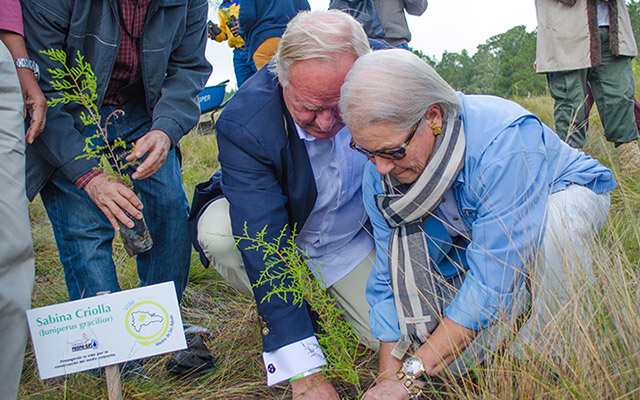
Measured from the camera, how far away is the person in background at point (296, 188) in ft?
6.48

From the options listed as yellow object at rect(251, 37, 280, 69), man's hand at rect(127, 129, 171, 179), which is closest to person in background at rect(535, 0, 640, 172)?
yellow object at rect(251, 37, 280, 69)

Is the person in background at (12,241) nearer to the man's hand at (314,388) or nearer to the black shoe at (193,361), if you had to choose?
the black shoe at (193,361)

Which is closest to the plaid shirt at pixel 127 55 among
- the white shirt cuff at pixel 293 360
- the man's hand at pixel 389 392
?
the white shirt cuff at pixel 293 360

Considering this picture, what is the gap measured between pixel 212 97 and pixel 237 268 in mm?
7951

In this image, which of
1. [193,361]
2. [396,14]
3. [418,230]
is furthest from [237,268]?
[396,14]

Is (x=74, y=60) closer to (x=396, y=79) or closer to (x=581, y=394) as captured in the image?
(x=396, y=79)

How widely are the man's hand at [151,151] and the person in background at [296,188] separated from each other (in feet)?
0.85

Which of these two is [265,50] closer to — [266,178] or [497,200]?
[266,178]

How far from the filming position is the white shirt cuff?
6.39 feet

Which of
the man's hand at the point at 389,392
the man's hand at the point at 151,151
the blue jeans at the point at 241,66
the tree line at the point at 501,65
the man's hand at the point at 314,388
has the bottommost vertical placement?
the tree line at the point at 501,65

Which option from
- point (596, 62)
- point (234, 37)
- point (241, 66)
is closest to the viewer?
point (596, 62)

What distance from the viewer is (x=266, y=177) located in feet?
7.23

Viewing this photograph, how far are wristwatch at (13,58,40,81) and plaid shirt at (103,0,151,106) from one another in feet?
1.19

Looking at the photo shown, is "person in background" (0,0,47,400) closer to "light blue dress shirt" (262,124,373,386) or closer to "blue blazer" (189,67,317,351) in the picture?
"blue blazer" (189,67,317,351)
